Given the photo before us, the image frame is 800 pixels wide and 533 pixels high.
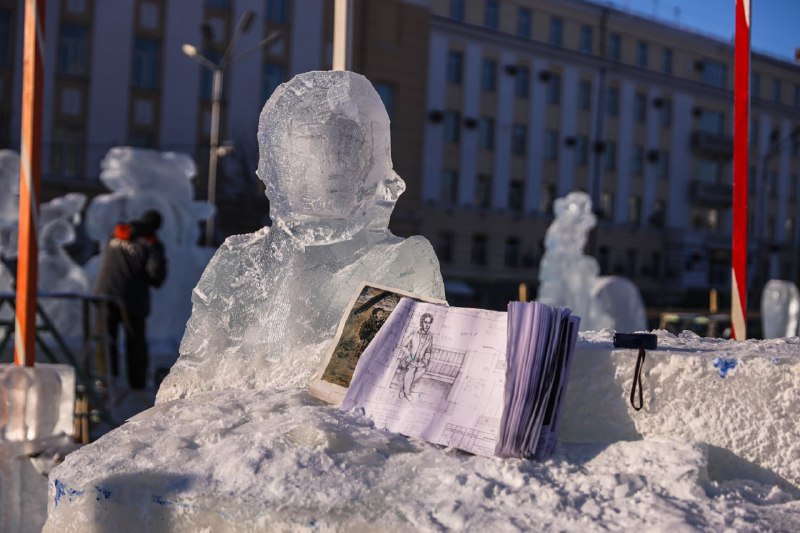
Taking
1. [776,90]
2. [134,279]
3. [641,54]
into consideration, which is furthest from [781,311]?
[776,90]

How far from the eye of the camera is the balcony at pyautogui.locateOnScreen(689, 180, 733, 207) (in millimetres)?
42031

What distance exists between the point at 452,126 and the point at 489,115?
182 cm

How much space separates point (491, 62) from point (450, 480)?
3466cm

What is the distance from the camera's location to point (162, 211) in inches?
486

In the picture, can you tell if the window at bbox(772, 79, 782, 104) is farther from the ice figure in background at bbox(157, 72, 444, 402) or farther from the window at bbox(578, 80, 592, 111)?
the ice figure in background at bbox(157, 72, 444, 402)

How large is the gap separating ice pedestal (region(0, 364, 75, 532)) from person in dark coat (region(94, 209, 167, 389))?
3.59 meters

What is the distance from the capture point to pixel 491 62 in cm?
3591

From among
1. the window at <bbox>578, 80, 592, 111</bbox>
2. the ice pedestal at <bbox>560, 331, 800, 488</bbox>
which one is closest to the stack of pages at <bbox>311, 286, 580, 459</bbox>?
the ice pedestal at <bbox>560, 331, 800, 488</bbox>

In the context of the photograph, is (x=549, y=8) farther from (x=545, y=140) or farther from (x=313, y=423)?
(x=313, y=423)

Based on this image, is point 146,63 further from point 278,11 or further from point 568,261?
point 568,261

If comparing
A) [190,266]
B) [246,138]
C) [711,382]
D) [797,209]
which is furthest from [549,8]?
[711,382]

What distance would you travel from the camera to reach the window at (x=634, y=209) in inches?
1603

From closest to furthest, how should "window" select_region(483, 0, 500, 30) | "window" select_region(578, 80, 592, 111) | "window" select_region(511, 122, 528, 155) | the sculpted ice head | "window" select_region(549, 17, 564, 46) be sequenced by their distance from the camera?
the sculpted ice head < "window" select_region(483, 0, 500, 30) < "window" select_region(511, 122, 528, 155) < "window" select_region(549, 17, 564, 46) < "window" select_region(578, 80, 592, 111)

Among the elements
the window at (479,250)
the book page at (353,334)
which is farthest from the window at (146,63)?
the book page at (353,334)
